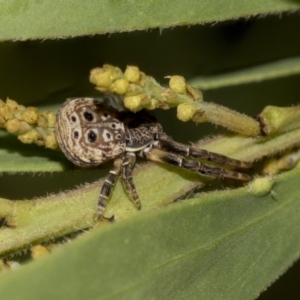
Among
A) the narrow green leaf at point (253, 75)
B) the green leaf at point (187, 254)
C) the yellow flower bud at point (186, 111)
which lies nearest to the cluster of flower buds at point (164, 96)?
the yellow flower bud at point (186, 111)

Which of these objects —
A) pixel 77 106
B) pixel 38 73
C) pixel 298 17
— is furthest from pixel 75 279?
pixel 298 17

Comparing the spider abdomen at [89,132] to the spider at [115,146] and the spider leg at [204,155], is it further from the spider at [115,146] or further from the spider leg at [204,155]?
the spider leg at [204,155]

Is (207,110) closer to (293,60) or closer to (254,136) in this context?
(254,136)

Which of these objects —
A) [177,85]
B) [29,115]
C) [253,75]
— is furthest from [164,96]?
[253,75]

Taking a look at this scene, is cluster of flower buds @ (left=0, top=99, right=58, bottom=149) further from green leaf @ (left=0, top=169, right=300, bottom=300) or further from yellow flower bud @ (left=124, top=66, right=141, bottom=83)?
green leaf @ (left=0, top=169, right=300, bottom=300)

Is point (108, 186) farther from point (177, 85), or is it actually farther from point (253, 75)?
point (253, 75)

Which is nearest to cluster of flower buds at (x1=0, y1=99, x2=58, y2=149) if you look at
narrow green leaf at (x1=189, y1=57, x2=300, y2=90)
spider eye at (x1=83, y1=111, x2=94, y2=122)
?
spider eye at (x1=83, y1=111, x2=94, y2=122)
